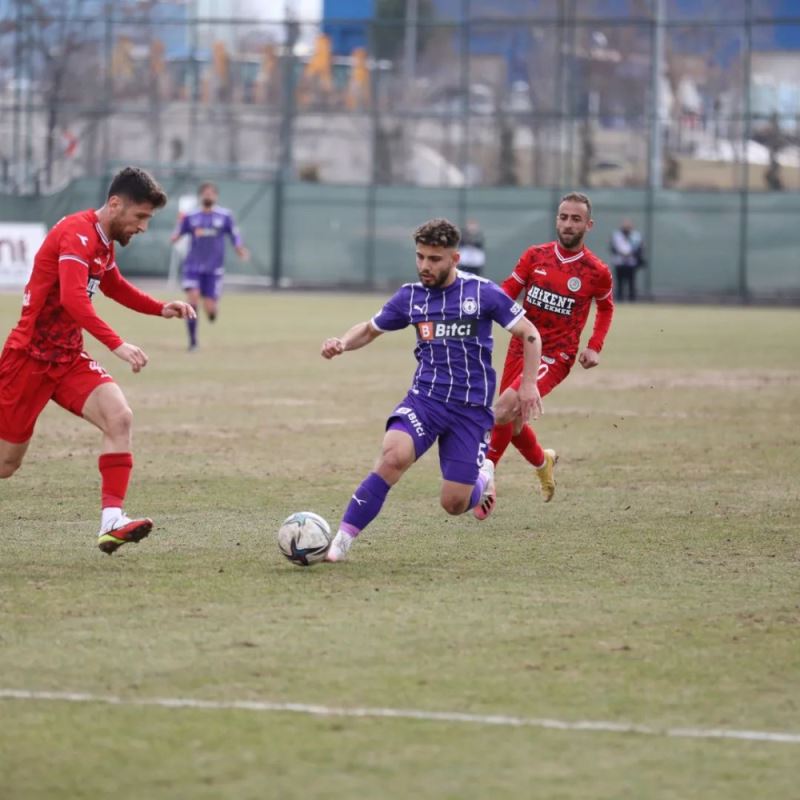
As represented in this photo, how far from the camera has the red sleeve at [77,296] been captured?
25.9ft

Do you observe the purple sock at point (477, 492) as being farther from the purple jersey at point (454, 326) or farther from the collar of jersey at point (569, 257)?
the collar of jersey at point (569, 257)

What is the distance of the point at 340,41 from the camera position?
48.0 m

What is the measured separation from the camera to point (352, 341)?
8258 mm

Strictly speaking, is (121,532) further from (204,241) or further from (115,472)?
(204,241)

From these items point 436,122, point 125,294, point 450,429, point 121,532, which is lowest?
point 121,532

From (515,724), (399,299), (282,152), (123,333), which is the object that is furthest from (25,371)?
(282,152)

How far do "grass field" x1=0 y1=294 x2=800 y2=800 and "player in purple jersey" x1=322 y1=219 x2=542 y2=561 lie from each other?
43cm

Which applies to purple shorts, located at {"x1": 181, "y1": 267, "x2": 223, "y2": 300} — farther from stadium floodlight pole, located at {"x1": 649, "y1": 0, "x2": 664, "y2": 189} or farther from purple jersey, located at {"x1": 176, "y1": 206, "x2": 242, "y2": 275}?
stadium floodlight pole, located at {"x1": 649, "y1": 0, "x2": 664, "y2": 189}

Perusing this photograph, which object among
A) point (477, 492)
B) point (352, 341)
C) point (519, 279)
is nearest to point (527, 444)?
point (519, 279)

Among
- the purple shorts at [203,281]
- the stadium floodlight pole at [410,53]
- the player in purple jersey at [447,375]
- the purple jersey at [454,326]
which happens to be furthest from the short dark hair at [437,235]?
the stadium floodlight pole at [410,53]

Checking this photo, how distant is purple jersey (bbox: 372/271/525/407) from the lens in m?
8.23

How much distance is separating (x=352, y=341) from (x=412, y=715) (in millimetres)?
3201

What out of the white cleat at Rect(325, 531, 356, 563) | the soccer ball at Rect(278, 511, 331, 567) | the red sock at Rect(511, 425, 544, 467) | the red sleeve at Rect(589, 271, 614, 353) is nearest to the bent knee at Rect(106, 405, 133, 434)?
the soccer ball at Rect(278, 511, 331, 567)

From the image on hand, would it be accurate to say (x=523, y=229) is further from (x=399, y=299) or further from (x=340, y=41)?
(x=399, y=299)
